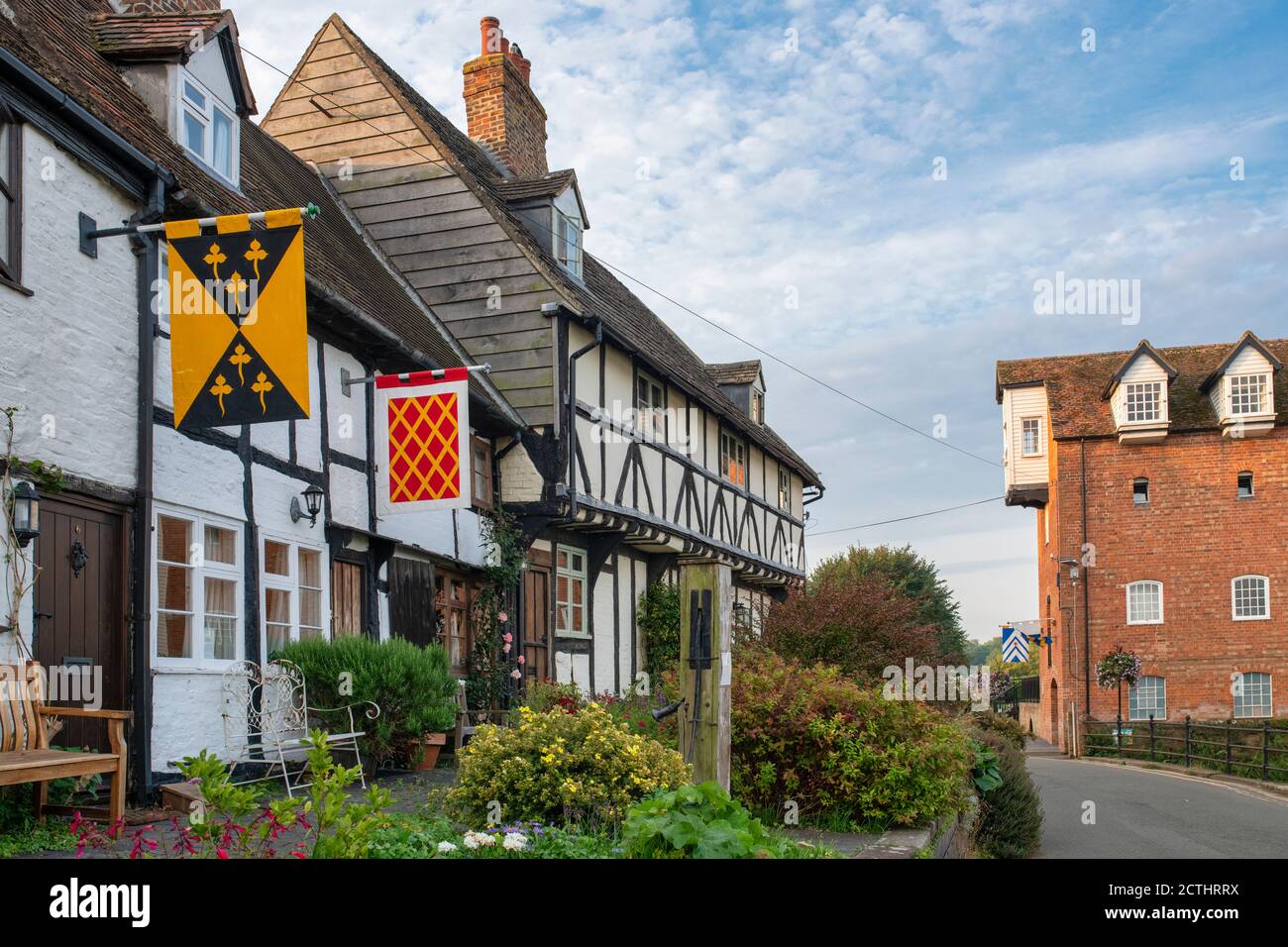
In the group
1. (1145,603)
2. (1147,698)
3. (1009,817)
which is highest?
(1145,603)

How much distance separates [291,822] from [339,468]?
9207 millimetres

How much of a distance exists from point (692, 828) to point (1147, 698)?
→ 1347 inches

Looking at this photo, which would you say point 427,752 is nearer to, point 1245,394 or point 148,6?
point 148,6

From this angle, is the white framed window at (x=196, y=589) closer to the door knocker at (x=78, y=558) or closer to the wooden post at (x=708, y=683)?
the door knocker at (x=78, y=558)

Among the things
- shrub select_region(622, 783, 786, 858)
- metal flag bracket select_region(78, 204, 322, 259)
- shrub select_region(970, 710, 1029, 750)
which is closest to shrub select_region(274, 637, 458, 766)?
metal flag bracket select_region(78, 204, 322, 259)

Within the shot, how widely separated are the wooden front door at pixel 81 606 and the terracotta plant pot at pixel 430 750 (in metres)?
3.99

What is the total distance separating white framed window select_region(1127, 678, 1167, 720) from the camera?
1419 inches

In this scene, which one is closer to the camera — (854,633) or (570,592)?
(854,633)

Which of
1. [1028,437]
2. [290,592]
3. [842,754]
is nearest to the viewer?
[842,754]

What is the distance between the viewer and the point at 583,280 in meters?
21.1

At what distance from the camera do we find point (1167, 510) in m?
36.5

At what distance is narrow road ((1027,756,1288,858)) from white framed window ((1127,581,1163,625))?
14.1 meters

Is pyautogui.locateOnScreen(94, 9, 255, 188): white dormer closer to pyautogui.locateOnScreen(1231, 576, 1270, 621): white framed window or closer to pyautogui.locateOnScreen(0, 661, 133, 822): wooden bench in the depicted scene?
pyautogui.locateOnScreen(0, 661, 133, 822): wooden bench

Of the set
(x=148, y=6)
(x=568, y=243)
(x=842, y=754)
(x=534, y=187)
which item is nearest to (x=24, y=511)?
(x=842, y=754)
